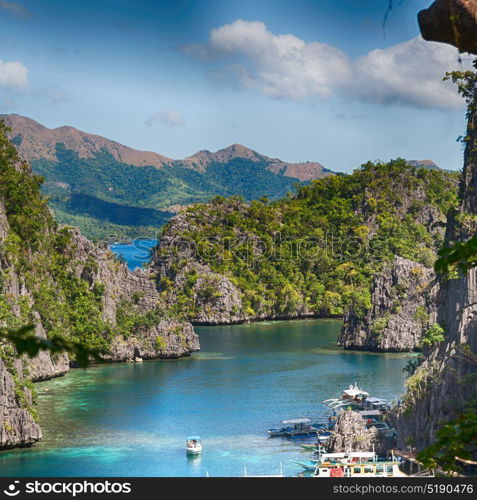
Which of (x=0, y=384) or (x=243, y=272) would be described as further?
(x=243, y=272)

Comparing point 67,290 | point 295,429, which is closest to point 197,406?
point 295,429

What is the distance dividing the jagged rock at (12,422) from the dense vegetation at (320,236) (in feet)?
151

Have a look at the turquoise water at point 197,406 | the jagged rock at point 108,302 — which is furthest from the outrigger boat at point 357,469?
the jagged rock at point 108,302

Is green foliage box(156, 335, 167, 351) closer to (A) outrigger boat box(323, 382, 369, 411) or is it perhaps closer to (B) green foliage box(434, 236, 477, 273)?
(A) outrigger boat box(323, 382, 369, 411)

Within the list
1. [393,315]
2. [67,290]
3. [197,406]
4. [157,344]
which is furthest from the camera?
[393,315]

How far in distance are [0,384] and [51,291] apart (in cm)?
2168

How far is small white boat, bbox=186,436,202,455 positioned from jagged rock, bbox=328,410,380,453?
14.2 feet

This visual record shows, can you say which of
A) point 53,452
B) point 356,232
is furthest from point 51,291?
point 356,232

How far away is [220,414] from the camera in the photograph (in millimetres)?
40000

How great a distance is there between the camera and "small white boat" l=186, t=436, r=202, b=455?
32.5 meters

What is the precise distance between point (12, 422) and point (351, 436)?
11.8m

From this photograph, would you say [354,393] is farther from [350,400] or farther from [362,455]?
[362,455]

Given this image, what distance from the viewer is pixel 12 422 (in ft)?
112
